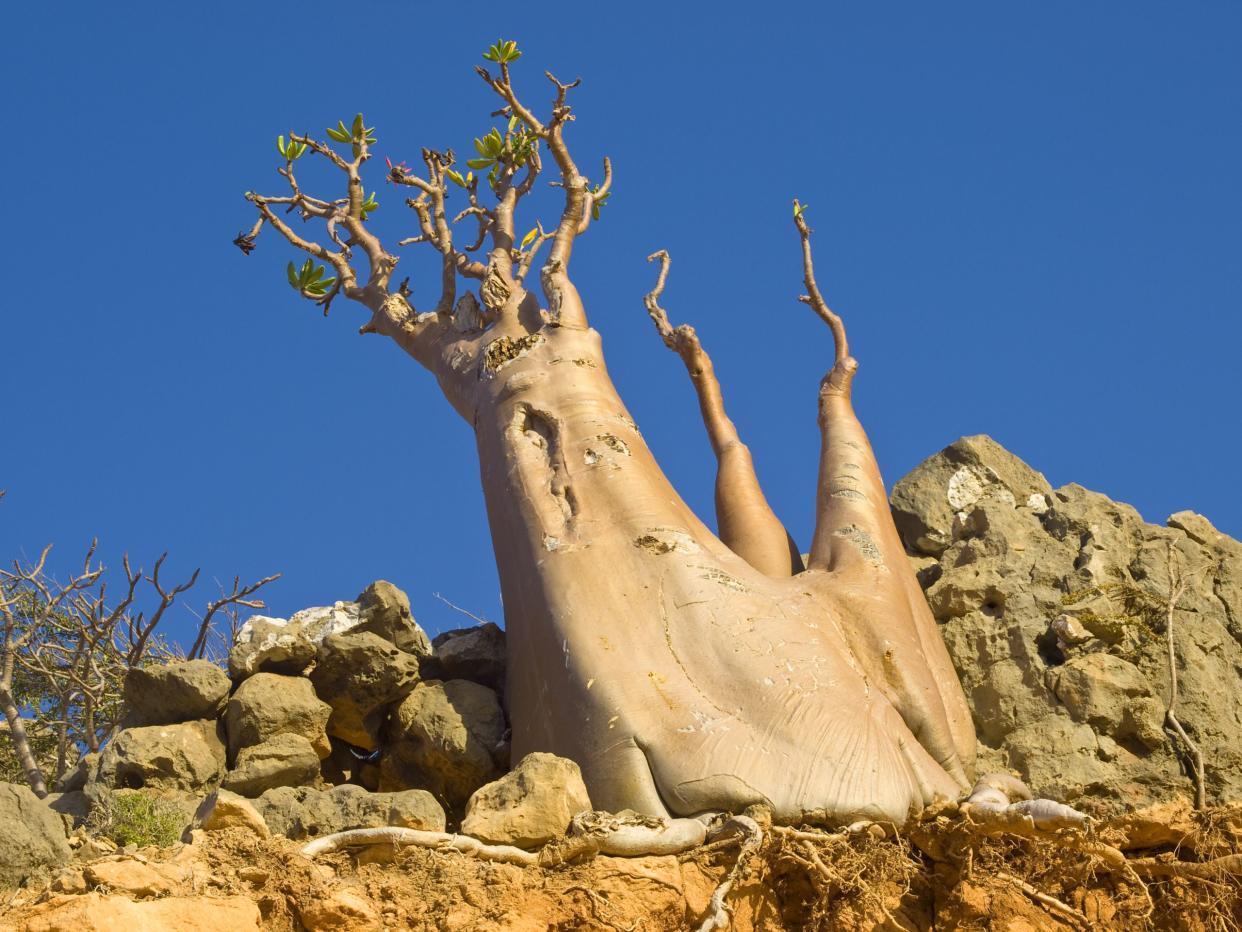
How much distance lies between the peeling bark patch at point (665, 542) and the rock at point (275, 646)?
1616 mm

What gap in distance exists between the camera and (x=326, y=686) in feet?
22.2

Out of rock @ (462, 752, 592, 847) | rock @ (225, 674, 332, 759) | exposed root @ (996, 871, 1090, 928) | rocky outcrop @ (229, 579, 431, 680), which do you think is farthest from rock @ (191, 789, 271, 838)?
exposed root @ (996, 871, 1090, 928)

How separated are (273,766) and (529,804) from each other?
1.64 metres

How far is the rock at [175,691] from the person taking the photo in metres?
6.45

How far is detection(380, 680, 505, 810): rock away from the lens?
6.57m

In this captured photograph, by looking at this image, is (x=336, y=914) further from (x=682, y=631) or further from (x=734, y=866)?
(x=682, y=631)

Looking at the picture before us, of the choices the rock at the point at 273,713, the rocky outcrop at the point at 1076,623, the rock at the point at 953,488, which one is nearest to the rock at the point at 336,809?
the rock at the point at 273,713

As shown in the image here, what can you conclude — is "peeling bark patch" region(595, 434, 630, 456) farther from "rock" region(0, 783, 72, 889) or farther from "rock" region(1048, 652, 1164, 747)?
"rock" region(0, 783, 72, 889)

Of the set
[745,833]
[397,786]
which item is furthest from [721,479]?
[745,833]

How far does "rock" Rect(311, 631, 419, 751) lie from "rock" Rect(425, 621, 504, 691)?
35 centimetres

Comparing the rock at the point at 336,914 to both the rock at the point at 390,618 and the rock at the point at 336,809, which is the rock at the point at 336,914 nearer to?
the rock at the point at 336,809

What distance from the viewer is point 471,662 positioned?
7.13 metres

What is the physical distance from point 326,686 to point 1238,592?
4429 mm

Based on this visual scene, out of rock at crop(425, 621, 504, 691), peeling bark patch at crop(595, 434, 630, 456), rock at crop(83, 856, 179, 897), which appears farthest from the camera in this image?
rock at crop(425, 621, 504, 691)
